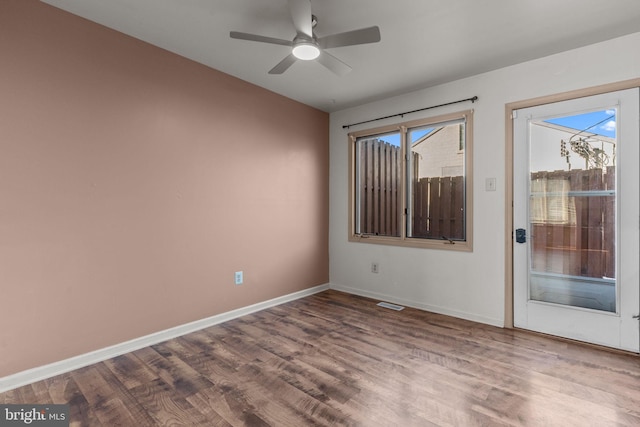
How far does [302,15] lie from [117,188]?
1.92m

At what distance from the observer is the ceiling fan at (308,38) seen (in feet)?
6.31

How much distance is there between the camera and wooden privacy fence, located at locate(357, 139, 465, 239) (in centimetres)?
356

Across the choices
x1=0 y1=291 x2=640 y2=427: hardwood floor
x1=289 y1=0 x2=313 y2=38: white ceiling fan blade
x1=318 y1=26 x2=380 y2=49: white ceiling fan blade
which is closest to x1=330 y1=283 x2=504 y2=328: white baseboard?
x1=0 y1=291 x2=640 y2=427: hardwood floor

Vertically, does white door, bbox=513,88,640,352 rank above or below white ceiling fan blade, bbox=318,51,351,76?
below

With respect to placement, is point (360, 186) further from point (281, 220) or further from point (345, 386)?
point (345, 386)

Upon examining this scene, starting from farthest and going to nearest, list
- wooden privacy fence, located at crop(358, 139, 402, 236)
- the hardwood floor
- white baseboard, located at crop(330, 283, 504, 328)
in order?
wooden privacy fence, located at crop(358, 139, 402, 236)
white baseboard, located at crop(330, 283, 504, 328)
the hardwood floor

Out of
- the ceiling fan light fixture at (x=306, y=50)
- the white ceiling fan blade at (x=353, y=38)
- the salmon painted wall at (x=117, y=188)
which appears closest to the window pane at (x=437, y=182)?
the salmon painted wall at (x=117, y=188)

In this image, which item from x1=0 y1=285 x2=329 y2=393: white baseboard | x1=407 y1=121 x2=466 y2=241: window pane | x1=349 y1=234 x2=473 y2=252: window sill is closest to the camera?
x1=0 y1=285 x2=329 y2=393: white baseboard

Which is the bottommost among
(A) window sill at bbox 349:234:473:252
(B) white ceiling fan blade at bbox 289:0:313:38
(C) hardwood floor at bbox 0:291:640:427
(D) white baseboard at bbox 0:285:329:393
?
(C) hardwood floor at bbox 0:291:640:427

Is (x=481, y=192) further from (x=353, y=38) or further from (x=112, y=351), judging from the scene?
(x=112, y=351)

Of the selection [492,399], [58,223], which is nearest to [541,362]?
[492,399]

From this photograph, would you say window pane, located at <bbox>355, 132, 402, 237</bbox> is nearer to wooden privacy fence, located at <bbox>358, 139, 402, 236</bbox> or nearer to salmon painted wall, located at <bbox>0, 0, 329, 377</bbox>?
wooden privacy fence, located at <bbox>358, 139, 402, 236</bbox>

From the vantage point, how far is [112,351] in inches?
97.0

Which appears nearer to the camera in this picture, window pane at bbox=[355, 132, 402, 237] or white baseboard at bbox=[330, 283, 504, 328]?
white baseboard at bbox=[330, 283, 504, 328]
